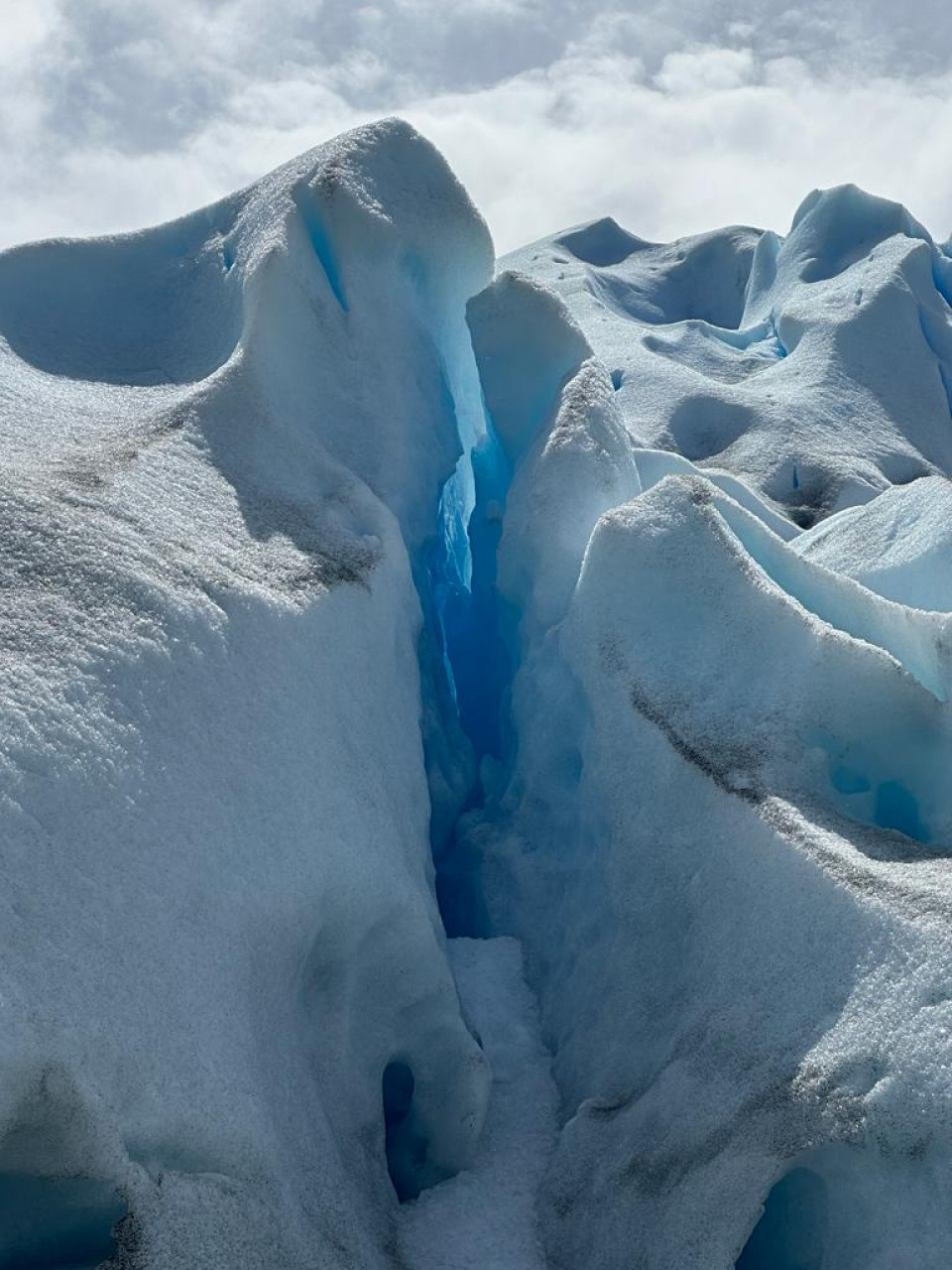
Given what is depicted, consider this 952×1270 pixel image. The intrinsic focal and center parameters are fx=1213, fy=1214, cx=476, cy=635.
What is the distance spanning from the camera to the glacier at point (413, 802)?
265cm

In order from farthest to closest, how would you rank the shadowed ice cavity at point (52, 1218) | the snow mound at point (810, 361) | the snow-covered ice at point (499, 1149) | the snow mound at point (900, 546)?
the snow mound at point (810, 361) → the snow mound at point (900, 546) → the snow-covered ice at point (499, 1149) → the shadowed ice cavity at point (52, 1218)

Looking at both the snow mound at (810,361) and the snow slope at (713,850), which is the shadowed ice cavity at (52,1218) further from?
the snow mound at (810,361)

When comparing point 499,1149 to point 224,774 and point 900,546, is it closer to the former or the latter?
point 224,774

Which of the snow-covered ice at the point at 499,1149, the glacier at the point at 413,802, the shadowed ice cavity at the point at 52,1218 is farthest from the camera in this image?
the snow-covered ice at the point at 499,1149

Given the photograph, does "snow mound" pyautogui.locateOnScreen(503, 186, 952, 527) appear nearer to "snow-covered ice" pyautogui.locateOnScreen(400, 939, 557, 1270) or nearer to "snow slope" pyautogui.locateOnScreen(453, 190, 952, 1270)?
"snow slope" pyautogui.locateOnScreen(453, 190, 952, 1270)

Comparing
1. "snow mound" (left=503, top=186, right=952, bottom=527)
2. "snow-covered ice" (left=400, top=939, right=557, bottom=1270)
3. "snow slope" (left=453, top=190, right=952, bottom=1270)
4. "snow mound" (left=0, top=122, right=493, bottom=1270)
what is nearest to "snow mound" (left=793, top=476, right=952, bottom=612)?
"snow slope" (left=453, top=190, right=952, bottom=1270)

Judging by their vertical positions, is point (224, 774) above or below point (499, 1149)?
above

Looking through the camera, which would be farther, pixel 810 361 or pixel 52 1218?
pixel 810 361

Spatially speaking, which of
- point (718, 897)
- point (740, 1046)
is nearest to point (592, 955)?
point (718, 897)

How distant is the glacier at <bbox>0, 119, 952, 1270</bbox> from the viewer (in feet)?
8.71

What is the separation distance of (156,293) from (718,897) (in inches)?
159

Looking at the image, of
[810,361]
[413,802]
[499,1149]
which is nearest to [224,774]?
[413,802]

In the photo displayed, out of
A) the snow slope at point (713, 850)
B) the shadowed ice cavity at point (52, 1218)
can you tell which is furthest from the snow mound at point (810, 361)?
the shadowed ice cavity at point (52, 1218)

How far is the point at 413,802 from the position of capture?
4188mm
